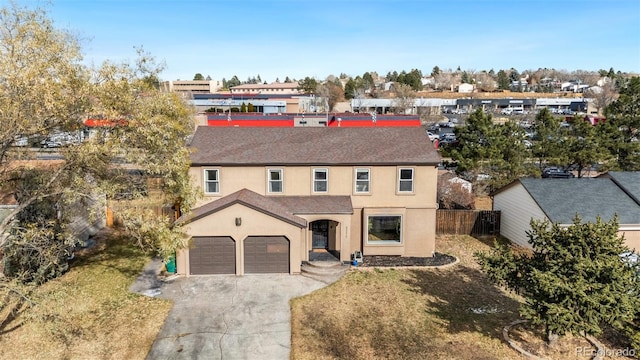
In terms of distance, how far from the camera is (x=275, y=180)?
74.0ft

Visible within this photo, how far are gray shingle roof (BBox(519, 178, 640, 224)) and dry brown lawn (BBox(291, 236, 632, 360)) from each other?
5.69 metres

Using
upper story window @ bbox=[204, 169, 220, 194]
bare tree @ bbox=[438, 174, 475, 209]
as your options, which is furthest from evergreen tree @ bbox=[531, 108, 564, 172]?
upper story window @ bbox=[204, 169, 220, 194]

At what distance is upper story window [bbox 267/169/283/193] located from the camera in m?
22.5

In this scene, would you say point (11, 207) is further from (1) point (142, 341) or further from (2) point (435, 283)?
(2) point (435, 283)

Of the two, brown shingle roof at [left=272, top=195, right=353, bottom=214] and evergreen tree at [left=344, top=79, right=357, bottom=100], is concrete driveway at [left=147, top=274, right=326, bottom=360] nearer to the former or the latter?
brown shingle roof at [left=272, top=195, right=353, bottom=214]

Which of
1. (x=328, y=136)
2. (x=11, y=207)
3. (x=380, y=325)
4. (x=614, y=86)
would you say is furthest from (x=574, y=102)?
(x=11, y=207)

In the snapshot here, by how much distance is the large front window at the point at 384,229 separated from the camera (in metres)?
22.7

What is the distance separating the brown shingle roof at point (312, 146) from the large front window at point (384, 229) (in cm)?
305

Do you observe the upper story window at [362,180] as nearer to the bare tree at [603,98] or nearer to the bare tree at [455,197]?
the bare tree at [455,197]

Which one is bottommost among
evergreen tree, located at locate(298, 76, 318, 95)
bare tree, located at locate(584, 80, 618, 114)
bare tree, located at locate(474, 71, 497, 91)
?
bare tree, located at locate(584, 80, 618, 114)

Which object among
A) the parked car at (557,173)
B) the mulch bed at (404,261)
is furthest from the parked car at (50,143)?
the parked car at (557,173)

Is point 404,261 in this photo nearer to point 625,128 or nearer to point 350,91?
point 625,128

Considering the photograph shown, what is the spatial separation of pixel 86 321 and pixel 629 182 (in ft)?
93.4

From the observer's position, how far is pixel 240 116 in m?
51.7
